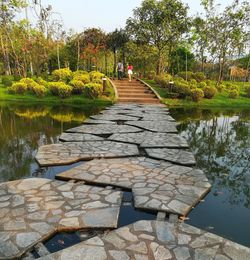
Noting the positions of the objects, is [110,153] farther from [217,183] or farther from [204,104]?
[204,104]

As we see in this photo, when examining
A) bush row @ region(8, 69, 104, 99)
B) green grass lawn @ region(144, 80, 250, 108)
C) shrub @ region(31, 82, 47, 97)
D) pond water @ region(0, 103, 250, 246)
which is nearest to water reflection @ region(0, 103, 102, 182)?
pond water @ region(0, 103, 250, 246)

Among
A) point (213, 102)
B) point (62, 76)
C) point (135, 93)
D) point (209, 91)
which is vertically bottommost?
point (213, 102)

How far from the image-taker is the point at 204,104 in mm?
15875

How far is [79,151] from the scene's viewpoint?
5.59m

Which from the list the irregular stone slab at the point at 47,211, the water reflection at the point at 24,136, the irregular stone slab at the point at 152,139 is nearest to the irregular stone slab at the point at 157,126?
the irregular stone slab at the point at 152,139

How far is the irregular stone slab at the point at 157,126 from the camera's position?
25.9 ft

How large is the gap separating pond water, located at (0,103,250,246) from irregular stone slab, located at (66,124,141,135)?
66 cm

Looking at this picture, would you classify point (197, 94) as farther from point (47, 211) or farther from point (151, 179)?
point (47, 211)

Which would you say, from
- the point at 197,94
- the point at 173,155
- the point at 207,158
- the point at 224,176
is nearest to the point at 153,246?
the point at 224,176

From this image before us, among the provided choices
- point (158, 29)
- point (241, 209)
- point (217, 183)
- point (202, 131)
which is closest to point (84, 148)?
point (217, 183)

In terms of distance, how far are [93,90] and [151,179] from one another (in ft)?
37.2

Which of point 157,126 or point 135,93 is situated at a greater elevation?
point 135,93

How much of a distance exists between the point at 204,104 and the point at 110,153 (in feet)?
38.5

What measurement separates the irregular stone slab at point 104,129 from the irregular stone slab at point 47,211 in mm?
3451
